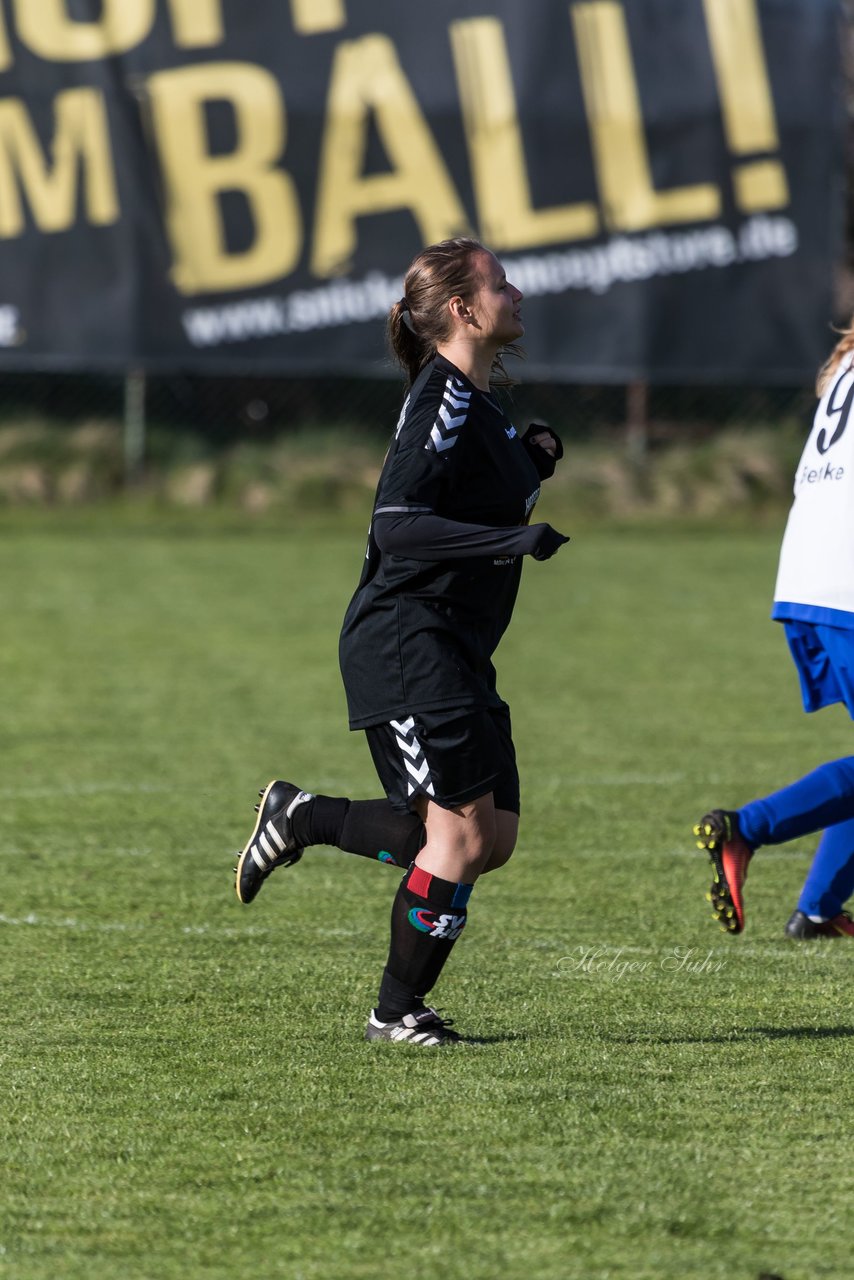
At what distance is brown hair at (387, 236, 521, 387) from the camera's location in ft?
13.4

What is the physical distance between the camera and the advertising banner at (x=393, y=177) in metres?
16.2

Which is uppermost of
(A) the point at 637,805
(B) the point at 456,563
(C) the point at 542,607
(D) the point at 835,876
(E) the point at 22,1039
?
(B) the point at 456,563

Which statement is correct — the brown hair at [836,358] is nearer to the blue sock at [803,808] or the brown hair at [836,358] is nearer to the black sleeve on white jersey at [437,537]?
the blue sock at [803,808]

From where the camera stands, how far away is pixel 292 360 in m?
16.5

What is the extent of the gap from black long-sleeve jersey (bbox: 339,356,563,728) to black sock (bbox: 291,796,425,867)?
349mm

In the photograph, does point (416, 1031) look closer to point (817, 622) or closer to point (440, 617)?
point (440, 617)

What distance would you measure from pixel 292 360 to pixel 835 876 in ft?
39.6

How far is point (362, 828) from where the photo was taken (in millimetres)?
4391

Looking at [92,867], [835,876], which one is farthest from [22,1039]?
[835,876]

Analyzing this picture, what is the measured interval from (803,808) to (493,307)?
1486mm

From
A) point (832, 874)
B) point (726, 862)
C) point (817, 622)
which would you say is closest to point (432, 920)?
point (726, 862)

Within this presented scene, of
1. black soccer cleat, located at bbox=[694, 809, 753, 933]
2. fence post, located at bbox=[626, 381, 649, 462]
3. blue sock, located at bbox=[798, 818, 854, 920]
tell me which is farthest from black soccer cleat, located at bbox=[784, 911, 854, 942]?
fence post, located at bbox=[626, 381, 649, 462]

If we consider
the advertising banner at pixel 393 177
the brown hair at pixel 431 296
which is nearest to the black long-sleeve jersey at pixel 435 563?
the brown hair at pixel 431 296

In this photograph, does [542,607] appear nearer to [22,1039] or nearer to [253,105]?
[253,105]
